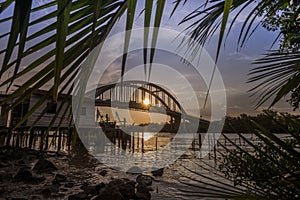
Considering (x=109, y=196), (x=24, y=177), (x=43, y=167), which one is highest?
(x=109, y=196)

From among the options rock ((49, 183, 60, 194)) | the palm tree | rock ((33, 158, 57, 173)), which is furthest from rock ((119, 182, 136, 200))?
the palm tree

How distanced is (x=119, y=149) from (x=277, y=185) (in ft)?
86.0

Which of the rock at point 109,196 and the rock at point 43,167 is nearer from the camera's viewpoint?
the rock at point 109,196

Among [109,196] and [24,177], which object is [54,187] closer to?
[24,177]

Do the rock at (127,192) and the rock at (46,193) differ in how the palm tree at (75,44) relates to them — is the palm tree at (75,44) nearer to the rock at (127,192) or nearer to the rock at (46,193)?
the rock at (127,192)

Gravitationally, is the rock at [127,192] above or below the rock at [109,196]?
below

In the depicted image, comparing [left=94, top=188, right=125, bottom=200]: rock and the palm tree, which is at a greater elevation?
the palm tree

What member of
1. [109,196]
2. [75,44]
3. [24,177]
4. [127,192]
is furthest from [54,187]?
[75,44]

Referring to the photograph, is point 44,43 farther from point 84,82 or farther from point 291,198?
point 291,198

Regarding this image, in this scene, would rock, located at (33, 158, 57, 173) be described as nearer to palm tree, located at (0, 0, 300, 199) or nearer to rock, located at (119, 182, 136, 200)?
rock, located at (119, 182, 136, 200)

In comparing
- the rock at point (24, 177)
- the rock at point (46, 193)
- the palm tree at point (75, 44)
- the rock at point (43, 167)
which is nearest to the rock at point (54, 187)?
the rock at point (46, 193)

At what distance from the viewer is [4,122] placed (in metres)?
16.5

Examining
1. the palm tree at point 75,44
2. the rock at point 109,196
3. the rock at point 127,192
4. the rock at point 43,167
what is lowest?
the rock at point 43,167

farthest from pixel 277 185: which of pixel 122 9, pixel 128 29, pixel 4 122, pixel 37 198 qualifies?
pixel 4 122
